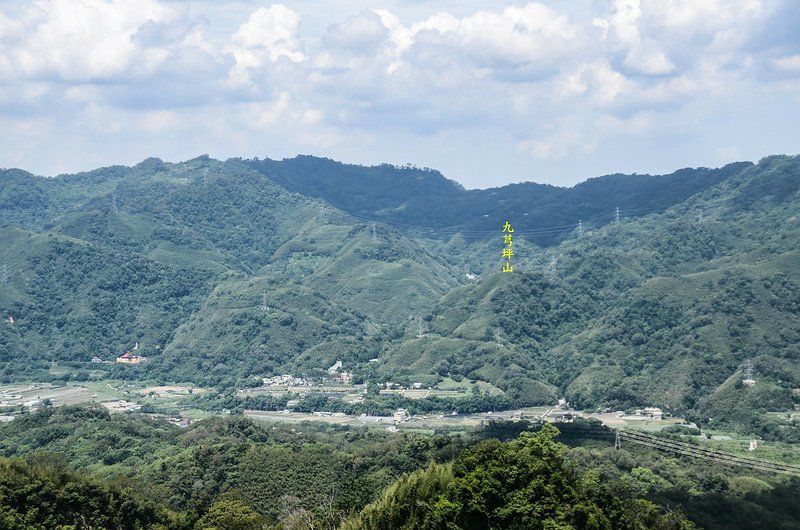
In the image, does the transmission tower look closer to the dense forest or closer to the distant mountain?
the distant mountain

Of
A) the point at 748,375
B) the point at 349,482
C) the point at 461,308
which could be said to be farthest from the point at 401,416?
the point at 349,482

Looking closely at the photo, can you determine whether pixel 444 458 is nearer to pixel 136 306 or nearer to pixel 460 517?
pixel 460 517

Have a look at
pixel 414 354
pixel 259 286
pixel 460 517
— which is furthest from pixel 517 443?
pixel 259 286

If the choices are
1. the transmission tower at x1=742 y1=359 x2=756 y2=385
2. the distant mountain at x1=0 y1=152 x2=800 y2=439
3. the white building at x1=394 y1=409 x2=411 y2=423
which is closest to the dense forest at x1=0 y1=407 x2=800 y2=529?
the white building at x1=394 y1=409 x2=411 y2=423

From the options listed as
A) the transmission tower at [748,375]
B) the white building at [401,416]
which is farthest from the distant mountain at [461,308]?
the white building at [401,416]

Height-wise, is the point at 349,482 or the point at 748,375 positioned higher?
the point at 748,375

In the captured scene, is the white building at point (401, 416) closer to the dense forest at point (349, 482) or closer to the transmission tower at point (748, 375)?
the dense forest at point (349, 482)

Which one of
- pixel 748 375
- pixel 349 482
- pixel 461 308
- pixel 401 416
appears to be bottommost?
pixel 401 416

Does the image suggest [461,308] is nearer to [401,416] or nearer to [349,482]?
[401,416]
